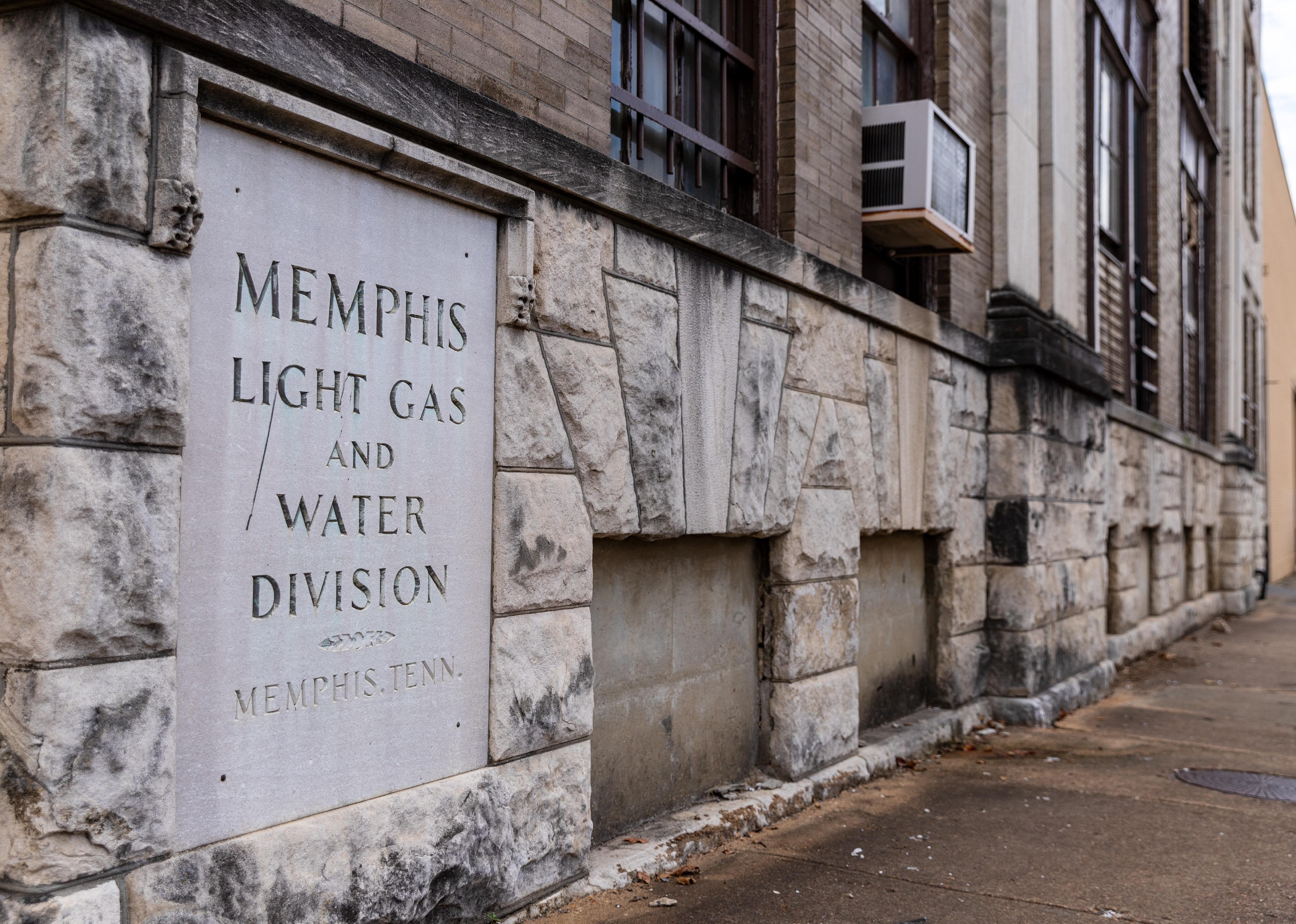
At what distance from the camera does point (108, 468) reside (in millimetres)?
2516

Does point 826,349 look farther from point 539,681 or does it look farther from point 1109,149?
point 1109,149

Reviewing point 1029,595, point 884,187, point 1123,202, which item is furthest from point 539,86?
point 1123,202

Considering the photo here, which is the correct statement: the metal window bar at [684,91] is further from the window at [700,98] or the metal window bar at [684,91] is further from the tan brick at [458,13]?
the tan brick at [458,13]

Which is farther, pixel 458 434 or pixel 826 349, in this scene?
pixel 826 349

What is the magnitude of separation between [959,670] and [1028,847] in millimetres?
2762

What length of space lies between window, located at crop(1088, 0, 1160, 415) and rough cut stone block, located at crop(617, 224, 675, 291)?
765 centimetres

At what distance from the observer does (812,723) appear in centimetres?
568

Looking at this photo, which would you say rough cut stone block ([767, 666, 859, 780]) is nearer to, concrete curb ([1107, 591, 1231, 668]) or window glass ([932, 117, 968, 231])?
window glass ([932, 117, 968, 231])

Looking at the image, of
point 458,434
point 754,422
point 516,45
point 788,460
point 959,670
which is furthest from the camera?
point 959,670

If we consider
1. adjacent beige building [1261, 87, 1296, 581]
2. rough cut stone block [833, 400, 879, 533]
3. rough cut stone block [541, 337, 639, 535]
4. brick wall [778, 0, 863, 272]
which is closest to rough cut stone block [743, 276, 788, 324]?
brick wall [778, 0, 863, 272]

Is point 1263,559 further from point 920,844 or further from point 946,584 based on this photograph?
point 920,844

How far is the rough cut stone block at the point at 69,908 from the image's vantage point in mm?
2352

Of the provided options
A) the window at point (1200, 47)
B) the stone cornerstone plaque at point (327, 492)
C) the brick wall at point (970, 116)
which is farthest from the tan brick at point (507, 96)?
the window at point (1200, 47)

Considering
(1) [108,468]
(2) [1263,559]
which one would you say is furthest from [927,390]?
(2) [1263,559]
